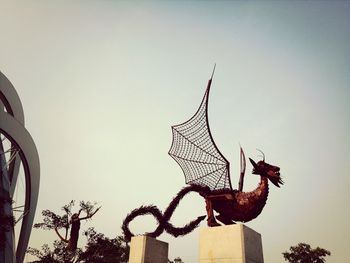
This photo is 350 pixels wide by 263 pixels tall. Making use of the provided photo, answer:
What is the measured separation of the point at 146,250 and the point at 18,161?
31746 millimetres

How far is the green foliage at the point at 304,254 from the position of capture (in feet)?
132

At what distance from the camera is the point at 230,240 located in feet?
21.9

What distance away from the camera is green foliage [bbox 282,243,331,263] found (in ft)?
132

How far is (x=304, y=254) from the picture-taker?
4162 cm

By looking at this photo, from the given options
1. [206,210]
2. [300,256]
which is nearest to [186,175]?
[206,210]

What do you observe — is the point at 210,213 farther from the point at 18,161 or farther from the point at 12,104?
the point at 18,161

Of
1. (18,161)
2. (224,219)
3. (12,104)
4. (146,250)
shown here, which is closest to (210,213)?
(224,219)

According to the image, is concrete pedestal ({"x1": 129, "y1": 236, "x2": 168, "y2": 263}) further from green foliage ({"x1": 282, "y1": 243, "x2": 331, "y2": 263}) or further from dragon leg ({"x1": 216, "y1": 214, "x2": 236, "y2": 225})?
green foliage ({"x1": 282, "y1": 243, "x2": 331, "y2": 263})

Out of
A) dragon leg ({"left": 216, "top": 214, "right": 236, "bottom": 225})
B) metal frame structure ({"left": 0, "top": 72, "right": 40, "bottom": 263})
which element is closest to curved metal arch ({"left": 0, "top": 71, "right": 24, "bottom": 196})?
metal frame structure ({"left": 0, "top": 72, "right": 40, "bottom": 263})

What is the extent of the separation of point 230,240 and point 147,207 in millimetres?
3038

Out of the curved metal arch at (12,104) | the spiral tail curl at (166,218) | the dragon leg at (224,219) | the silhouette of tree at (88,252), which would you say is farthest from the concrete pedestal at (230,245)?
the curved metal arch at (12,104)

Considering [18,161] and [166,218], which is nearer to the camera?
[166,218]

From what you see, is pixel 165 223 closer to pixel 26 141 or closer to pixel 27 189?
pixel 26 141

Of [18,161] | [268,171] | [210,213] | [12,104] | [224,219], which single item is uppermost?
[12,104]
